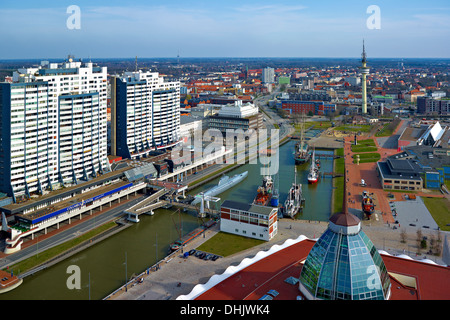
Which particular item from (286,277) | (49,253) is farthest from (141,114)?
Answer: (286,277)

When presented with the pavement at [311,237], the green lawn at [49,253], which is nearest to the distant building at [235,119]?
the pavement at [311,237]

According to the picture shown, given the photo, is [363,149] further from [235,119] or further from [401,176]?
[235,119]

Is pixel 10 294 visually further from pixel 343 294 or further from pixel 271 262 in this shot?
pixel 343 294

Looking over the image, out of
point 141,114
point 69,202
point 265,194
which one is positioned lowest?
point 265,194

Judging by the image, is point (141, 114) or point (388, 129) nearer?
point (141, 114)

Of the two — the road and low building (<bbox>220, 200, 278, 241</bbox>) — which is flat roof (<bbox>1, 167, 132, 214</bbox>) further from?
low building (<bbox>220, 200, 278, 241</bbox>)
